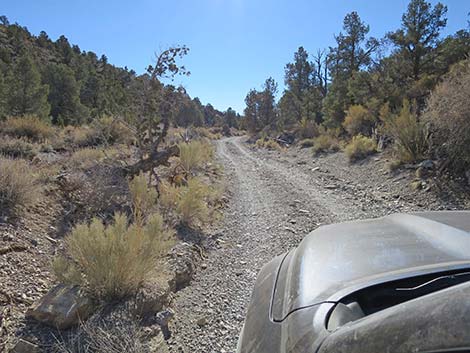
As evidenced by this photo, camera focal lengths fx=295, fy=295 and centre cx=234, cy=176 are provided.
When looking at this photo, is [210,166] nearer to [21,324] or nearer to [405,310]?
[21,324]

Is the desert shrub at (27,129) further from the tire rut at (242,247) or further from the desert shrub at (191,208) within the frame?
the desert shrub at (191,208)

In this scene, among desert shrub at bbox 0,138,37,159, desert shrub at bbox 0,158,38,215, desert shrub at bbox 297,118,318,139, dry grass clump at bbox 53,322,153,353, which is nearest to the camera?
dry grass clump at bbox 53,322,153,353

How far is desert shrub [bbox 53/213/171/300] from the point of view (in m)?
2.93

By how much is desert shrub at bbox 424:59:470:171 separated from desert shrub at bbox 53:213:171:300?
22.3 ft

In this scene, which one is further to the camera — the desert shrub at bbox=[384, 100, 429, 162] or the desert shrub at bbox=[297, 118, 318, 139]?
the desert shrub at bbox=[297, 118, 318, 139]

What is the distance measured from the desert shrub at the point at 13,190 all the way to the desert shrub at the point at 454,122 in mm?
8307

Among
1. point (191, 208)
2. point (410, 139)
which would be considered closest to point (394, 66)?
point (410, 139)

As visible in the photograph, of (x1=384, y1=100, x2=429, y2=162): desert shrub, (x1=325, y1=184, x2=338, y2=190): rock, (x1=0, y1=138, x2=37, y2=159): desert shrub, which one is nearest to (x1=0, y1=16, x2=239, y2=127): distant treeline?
(x1=0, y1=138, x2=37, y2=159): desert shrub

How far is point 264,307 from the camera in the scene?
143 centimetres

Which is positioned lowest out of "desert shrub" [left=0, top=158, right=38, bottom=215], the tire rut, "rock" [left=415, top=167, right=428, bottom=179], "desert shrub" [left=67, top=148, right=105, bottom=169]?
the tire rut

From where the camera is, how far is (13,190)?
4.32 m

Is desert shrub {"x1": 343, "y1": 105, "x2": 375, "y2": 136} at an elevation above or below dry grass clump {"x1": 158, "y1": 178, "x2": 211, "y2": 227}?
above

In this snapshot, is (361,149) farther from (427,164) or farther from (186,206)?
(186,206)

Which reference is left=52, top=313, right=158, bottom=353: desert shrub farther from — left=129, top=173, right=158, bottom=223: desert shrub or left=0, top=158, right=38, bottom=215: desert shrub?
left=129, top=173, right=158, bottom=223: desert shrub
